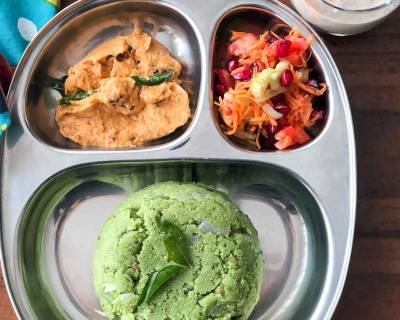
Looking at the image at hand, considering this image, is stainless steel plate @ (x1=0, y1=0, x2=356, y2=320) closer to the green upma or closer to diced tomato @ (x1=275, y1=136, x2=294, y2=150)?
diced tomato @ (x1=275, y1=136, x2=294, y2=150)

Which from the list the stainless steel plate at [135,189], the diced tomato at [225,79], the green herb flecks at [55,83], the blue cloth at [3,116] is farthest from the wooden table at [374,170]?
the green herb flecks at [55,83]

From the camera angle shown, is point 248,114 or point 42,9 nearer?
point 248,114

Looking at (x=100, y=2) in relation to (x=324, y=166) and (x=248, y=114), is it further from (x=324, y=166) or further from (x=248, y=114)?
(x=324, y=166)

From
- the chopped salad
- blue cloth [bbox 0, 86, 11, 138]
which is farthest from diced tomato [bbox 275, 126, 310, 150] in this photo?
blue cloth [bbox 0, 86, 11, 138]

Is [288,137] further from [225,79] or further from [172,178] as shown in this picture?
[172,178]

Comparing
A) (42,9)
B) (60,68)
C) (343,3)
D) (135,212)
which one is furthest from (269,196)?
(42,9)

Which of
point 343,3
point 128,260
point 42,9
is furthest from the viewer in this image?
point 42,9
